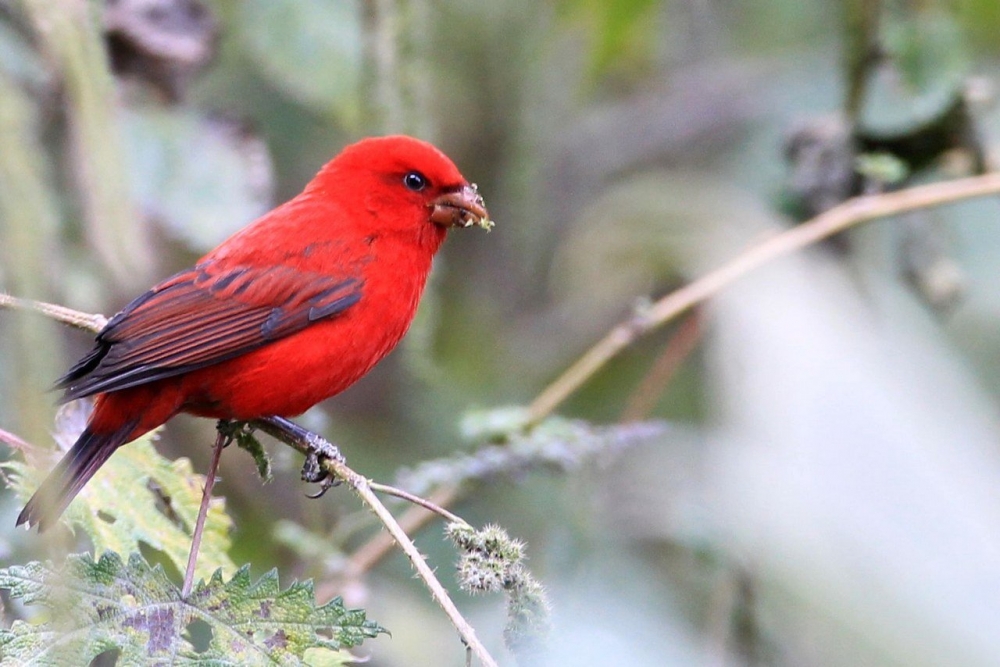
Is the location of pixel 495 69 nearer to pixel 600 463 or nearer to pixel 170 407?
pixel 600 463

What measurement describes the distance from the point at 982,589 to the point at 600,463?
1.20 m

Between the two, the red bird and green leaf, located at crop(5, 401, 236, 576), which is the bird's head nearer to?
the red bird

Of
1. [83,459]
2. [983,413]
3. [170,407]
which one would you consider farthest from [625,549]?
[83,459]

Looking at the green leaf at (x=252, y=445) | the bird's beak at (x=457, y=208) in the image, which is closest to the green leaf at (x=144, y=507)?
the green leaf at (x=252, y=445)

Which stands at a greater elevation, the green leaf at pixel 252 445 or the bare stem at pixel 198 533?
the green leaf at pixel 252 445

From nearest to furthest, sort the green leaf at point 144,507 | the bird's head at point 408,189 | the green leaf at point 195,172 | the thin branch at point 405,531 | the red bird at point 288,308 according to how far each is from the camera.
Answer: the green leaf at point 144,507, the red bird at point 288,308, the green leaf at point 195,172, the thin branch at point 405,531, the bird's head at point 408,189

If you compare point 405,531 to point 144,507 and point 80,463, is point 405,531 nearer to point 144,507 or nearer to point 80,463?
point 144,507

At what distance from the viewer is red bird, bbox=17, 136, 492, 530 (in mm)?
3012

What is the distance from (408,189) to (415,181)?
1.4 inches

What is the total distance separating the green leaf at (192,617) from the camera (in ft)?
6.90

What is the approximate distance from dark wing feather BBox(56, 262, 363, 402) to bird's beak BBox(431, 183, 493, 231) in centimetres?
45

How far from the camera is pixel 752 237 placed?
14.8 feet

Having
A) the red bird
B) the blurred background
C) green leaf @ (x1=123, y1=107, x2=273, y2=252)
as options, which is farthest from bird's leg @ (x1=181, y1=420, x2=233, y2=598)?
green leaf @ (x1=123, y1=107, x2=273, y2=252)

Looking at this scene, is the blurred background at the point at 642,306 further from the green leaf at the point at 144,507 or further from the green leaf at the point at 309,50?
the green leaf at the point at 144,507
